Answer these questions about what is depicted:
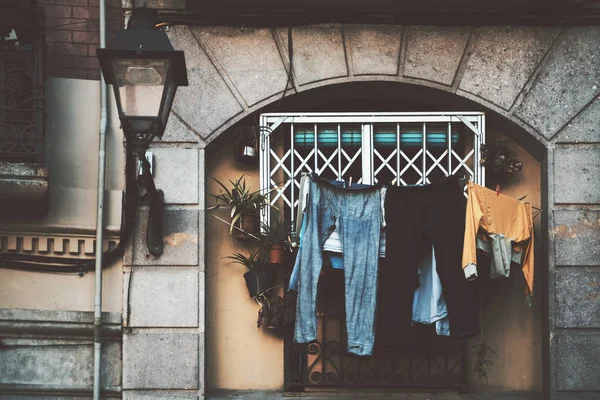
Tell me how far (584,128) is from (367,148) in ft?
6.44

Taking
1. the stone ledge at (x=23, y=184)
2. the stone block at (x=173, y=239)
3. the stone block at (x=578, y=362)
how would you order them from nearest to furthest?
1. the stone ledge at (x=23, y=184)
2. the stone block at (x=578, y=362)
3. the stone block at (x=173, y=239)

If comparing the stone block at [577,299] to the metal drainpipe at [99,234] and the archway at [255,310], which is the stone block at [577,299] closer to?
the archway at [255,310]

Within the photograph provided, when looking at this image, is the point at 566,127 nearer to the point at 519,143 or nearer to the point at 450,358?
the point at 519,143

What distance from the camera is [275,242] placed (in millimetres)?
8641

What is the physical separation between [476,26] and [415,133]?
1.12 metres

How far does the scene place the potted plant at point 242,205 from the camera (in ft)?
28.6

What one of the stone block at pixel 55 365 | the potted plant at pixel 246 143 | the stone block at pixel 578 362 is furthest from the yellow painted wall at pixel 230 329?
the stone block at pixel 578 362

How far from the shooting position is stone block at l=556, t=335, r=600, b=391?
851cm

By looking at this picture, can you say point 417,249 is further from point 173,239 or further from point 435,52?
point 173,239

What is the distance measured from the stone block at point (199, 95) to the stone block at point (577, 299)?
10.8ft

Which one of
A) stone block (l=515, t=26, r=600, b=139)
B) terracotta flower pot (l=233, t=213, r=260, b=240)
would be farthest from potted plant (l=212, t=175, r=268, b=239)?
stone block (l=515, t=26, r=600, b=139)

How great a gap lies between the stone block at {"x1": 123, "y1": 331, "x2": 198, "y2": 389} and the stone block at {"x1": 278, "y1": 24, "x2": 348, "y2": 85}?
2.59 metres

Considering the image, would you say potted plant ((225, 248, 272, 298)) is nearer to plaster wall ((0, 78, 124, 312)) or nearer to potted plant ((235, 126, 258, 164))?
potted plant ((235, 126, 258, 164))

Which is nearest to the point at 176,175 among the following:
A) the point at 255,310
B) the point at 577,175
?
the point at 255,310
